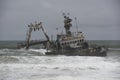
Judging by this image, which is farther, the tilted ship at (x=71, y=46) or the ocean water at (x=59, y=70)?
the tilted ship at (x=71, y=46)

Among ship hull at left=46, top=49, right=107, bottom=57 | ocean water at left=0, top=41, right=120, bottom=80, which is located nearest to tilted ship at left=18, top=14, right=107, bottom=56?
ship hull at left=46, top=49, right=107, bottom=57

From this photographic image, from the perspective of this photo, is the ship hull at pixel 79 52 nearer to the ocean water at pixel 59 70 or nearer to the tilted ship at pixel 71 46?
the tilted ship at pixel 71 46

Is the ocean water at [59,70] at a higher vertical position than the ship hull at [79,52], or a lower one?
lower

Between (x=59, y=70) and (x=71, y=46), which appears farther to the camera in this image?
(x=71, y=46)

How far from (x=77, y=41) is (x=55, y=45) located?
3.32 metres

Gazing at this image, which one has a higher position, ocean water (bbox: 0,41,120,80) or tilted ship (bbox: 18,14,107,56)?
tilted ship (bbox: 18,14,107,56)

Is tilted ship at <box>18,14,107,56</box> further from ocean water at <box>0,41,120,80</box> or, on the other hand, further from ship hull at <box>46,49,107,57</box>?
ocean water at <box>0,41,120,80</box>

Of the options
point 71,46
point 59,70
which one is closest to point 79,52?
point 71,46

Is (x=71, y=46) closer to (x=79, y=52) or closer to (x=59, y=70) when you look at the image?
(x=79, y=52)

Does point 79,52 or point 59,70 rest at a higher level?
point 79,52

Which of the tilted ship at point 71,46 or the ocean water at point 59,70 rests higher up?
the tilted ship at point 71,46

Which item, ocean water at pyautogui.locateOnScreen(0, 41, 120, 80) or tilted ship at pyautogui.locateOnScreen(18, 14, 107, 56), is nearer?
ocean water at pyautogui.locateOnScreen(0, 41, 120, 80)

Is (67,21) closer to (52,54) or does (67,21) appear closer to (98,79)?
(52,54)

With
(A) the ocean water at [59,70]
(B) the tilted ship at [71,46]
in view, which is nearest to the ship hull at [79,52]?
(B) the tilted ship at [71,46]
